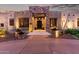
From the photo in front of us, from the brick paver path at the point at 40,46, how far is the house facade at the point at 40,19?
203mm

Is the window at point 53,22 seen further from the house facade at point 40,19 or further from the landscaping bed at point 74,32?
the landscaping bed at point 74,32

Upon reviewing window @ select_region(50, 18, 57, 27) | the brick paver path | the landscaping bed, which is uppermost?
window @ select_region(50, 18, 57, 27)

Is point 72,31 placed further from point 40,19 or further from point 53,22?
point 40,19

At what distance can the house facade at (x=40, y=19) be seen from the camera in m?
6.48

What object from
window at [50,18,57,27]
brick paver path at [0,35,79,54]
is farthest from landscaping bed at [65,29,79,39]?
window at [50,18,57,27]

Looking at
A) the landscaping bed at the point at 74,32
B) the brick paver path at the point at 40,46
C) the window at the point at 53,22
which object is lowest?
the brick paver path at the point at 40,46

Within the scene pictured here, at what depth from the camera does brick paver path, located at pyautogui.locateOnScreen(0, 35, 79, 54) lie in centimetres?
643

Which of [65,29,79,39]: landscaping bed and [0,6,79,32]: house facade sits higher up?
[0,6,79,32]: house facade

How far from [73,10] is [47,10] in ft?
1.54

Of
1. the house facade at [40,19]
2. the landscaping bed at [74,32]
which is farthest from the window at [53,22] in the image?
the landscaping bed at [74,32]

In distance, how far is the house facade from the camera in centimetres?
648

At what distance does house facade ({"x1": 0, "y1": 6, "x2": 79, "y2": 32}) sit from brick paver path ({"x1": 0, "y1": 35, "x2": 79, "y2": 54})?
0.20 metres

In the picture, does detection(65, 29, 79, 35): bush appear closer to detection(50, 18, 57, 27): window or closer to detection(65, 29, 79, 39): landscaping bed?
detection(65, 29, 79, 39): landscaping bed
